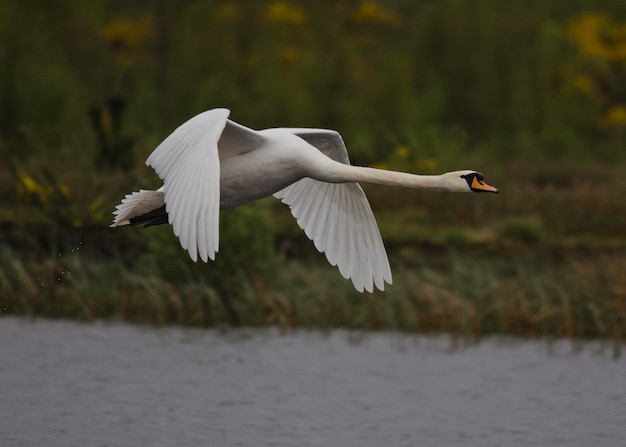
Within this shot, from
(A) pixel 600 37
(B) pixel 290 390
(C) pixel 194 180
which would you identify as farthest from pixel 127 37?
(C) pixel 194 180

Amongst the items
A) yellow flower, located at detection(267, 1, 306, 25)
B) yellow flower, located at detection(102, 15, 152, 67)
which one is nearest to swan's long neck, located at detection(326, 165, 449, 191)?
yellow flower, located at detection(267, 1, 306, 25)

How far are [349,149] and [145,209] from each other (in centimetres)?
1952

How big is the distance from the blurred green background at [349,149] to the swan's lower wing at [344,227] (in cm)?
552

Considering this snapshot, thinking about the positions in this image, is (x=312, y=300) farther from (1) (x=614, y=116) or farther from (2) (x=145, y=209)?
(1) (x=614, y=116)

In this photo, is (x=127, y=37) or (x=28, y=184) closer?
(x=28, y=184)

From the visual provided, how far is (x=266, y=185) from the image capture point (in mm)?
9398

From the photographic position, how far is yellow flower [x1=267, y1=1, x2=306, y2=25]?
56.1 meters

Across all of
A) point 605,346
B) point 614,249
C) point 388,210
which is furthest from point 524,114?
point 605,346

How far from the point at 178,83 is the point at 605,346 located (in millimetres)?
25487

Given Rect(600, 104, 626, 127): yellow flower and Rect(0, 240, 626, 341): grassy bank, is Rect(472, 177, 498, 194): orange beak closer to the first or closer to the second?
Rect(0, 240, 626, 341): grassy bank

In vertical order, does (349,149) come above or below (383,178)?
above

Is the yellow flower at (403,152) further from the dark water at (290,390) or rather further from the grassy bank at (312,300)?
the dark water at (290,390)

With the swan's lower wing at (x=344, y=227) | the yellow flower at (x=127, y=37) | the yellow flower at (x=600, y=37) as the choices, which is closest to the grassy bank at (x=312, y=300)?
the swan's lower wing at (x=344, y=227)

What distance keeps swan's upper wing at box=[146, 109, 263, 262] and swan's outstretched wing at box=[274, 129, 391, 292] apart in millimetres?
1655
